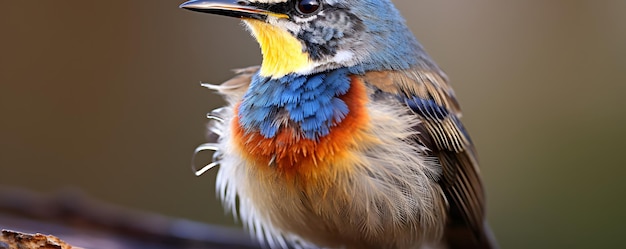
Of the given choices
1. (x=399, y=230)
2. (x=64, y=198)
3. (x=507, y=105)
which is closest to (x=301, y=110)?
(x=399, y=230)

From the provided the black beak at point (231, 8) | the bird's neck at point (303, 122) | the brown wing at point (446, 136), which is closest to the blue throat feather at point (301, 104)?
the bird's neck at point (303, 122)

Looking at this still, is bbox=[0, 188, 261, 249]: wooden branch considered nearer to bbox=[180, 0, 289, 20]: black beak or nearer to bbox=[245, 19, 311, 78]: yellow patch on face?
bbox=[245, 19, 311, 78]: yellow patch on face

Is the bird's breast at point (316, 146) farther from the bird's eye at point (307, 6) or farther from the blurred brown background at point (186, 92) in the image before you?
the blurred brown background at point (186, 92)

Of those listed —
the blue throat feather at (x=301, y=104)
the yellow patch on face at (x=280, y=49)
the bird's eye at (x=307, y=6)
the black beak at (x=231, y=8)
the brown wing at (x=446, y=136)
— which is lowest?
the brown wing at (x=446, y=136)

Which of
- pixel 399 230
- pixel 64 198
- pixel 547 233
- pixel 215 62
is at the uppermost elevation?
pixel 215 62

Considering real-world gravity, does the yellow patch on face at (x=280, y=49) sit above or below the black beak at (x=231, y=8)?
below

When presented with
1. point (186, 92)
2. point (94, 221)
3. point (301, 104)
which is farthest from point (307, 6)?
point (186, 92)

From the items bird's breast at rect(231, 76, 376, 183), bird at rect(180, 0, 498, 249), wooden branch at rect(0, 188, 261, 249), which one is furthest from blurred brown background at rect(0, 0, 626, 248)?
bird's breast at rect(231, 76, 376, 183)

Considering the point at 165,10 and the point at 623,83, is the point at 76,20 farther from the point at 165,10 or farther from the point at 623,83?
the point at 623,83
